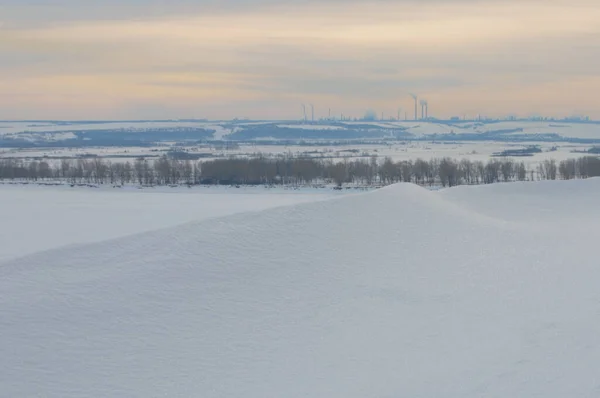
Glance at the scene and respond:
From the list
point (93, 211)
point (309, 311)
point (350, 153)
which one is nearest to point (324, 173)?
point (93, 211)

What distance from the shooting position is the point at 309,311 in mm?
13562

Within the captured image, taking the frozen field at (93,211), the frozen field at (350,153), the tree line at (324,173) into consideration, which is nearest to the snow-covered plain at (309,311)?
the frozen field at (93,211)

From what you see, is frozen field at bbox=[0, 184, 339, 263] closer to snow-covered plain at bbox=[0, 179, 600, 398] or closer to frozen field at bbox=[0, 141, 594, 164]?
snow-covered plain at bbox=[0, 179, 600, 398]

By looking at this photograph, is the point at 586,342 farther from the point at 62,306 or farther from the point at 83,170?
the point at 83,170

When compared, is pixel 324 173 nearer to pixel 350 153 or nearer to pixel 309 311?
pixel 350 153

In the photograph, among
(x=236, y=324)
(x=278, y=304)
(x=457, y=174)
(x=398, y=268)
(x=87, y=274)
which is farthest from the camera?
(x=457, y=174)

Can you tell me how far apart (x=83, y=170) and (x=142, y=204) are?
1347 inches

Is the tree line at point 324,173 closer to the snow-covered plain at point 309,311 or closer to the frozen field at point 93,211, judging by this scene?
the frozen field at point 93,211

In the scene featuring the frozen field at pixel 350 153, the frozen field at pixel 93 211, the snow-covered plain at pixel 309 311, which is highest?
the snow-covered plain at pixel 309 311

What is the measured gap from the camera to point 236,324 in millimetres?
12930

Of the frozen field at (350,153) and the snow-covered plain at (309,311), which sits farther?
the frozen field at (350,153)

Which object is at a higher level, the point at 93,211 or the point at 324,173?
the point at 93,211

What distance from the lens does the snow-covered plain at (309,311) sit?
10734 mm

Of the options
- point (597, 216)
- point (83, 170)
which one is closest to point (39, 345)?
point (597, 216)
